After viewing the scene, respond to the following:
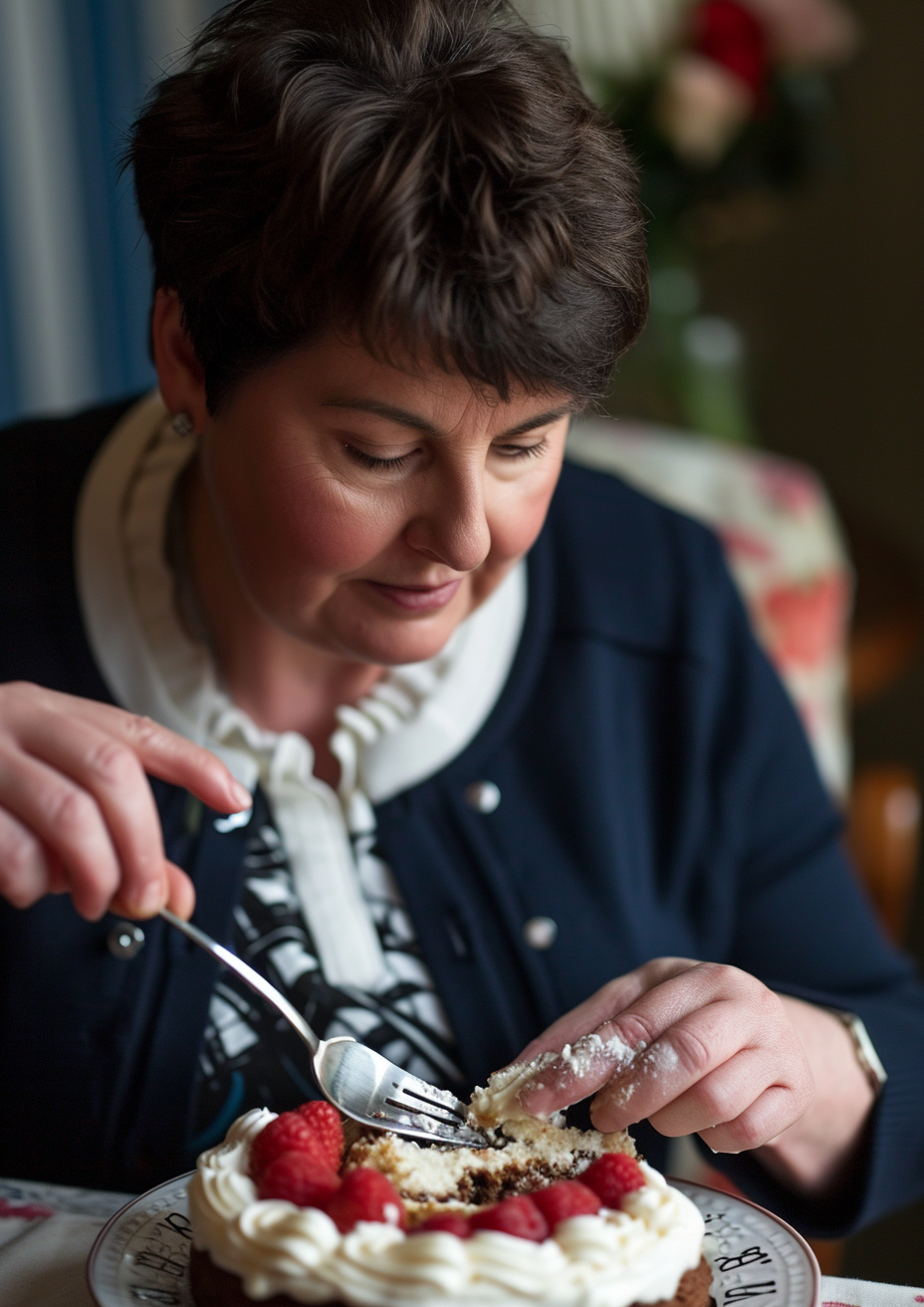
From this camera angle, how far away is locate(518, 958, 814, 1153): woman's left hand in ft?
2.38

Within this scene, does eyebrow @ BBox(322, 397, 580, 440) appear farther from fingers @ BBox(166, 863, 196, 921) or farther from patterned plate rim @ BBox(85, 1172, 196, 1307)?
patterned plate rim @ BBox(85, 1172, 196, 1307)

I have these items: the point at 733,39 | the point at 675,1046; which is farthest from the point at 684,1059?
the point at 733,39

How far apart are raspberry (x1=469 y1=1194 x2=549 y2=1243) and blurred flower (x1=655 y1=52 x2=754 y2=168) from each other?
1.89 m

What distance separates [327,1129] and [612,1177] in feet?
0.53

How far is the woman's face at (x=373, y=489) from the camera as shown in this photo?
2.61 feet

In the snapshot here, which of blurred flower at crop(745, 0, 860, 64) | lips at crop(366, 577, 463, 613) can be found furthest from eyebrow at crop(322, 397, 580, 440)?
blurred flower at crop(745, 0, 860, 64)

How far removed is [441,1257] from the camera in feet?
1.94

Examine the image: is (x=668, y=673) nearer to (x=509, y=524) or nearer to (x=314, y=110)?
(x=509, y=524)

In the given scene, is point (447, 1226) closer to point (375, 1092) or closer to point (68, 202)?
point (375, 1092)

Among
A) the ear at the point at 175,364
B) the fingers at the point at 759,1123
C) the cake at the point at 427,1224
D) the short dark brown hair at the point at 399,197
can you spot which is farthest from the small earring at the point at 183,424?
the fingers at the point at 759,1123

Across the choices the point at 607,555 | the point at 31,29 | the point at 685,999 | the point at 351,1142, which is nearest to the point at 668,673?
the point at 607,555

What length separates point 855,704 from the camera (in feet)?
9.44

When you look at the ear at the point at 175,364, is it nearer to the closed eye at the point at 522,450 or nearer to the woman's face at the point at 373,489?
the woman's face at the point at 373,489

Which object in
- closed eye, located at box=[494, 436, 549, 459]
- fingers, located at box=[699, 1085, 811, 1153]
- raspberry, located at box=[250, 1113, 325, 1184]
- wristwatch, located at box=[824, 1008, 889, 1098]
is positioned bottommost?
wristwatch, located at box=[824, 1008, 889, 1098]
